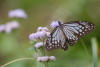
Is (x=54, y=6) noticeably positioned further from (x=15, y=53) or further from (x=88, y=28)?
(x=88, y=28)

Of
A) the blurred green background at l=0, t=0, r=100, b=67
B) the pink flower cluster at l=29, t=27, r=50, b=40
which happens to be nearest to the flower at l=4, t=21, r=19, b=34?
the blurred green background at l=0, t=0, r=100, b=67

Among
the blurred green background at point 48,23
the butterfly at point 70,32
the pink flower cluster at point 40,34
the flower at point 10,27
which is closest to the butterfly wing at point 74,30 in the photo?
the butterfly at point 70,32

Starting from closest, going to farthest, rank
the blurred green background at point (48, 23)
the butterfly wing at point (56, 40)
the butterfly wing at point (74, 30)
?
1. the butterfly wing at point (56, 40)
2. the butterfly wing at point (74, 30)
3. the blurred green background at point (48, 23)

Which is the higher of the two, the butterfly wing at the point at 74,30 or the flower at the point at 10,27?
the flower at the point at 10,27

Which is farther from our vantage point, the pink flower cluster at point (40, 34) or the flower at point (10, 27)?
the flower at point (10, 27)

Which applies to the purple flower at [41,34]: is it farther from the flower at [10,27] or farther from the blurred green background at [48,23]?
the flower at [10,27]

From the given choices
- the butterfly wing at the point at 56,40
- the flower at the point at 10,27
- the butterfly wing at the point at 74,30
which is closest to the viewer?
the butterfly wing at the point at 56,40
